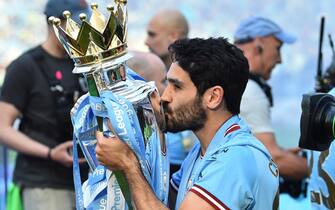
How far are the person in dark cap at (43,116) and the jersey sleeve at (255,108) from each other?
2.66ft

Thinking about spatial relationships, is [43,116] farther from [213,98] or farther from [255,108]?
[213,98]

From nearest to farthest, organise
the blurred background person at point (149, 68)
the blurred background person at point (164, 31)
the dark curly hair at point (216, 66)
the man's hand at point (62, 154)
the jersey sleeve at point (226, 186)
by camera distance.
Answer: the jersey sleeve at point (226, 186) < the dark curly hair at point (216, 66) < the blurred background person at point (149, 68) < the man's hand at point (62, 154) < the blurred background person at point (164, 31)

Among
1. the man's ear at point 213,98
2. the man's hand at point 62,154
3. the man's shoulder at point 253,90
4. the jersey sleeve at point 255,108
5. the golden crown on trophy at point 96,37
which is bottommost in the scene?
the man's hand at point 62,154

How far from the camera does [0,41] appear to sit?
614cm

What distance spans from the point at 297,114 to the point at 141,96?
132 inches

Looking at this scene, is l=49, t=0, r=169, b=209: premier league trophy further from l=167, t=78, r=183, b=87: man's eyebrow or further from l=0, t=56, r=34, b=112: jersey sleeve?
l=0, t=56, r=34, b=112: jersey sleeve

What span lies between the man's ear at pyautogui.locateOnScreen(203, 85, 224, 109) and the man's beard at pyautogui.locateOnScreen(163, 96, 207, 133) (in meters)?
0.02

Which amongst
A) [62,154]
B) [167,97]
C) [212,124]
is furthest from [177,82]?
[62,154]

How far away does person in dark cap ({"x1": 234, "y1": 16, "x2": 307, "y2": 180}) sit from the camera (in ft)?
13.8

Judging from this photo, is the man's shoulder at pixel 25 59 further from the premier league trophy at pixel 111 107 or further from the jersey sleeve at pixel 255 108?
the premier league trophy at pixel 111 107

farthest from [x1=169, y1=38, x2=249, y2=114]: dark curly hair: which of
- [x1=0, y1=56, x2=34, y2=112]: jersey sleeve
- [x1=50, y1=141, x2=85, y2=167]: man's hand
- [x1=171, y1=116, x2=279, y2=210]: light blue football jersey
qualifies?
[x1=0, y1=56, x2=34, y2=112]: jersey sleeve

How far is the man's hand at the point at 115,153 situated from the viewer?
99.5 inches

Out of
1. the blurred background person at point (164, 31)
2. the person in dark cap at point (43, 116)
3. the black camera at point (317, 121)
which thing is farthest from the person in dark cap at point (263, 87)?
the black camera at point (317, 121)

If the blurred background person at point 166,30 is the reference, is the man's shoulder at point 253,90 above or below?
below
